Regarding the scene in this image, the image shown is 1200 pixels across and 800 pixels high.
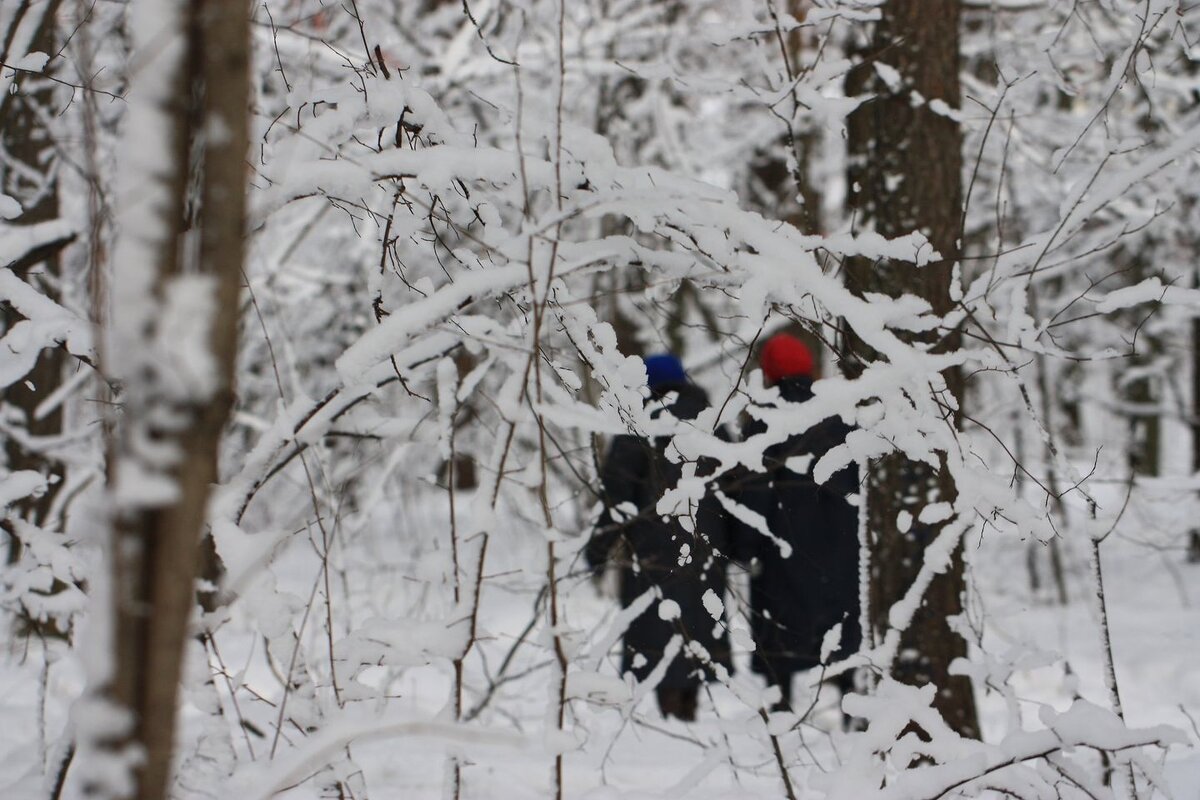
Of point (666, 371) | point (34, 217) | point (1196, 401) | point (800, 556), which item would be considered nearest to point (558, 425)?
point (666, 371)

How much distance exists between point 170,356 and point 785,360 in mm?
3686

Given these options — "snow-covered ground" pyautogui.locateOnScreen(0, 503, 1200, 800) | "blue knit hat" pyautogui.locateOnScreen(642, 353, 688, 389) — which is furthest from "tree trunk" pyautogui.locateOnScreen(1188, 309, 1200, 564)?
"blue knit hat" pyautogui.locateOnScreen(642, 353, 688, 389)

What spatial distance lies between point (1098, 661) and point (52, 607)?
5321mm

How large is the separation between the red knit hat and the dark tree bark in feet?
3.35

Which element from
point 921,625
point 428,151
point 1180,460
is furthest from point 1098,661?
point 1180,460

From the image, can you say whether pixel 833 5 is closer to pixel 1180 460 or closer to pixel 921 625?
pixel 921 625

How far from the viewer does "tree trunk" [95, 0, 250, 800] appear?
29.6 inches

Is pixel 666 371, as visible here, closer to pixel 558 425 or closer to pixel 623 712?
pixel 558 425

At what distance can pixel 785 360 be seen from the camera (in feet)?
13.9

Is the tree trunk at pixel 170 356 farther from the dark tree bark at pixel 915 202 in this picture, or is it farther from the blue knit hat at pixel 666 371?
the blue knit hat at pixel 666 371

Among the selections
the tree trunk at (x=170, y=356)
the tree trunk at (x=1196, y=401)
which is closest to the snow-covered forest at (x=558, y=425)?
the tree trunk at (x=170, y=356)

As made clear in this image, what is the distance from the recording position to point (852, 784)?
1.75 m

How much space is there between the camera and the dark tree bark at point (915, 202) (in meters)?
3.07

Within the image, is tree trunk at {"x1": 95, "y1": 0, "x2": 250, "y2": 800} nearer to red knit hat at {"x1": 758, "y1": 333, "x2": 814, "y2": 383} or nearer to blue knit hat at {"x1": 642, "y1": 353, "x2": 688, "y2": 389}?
blue knit hat at {"x1": 642, "y1": 353, "x2": 688, "y2": 389}
